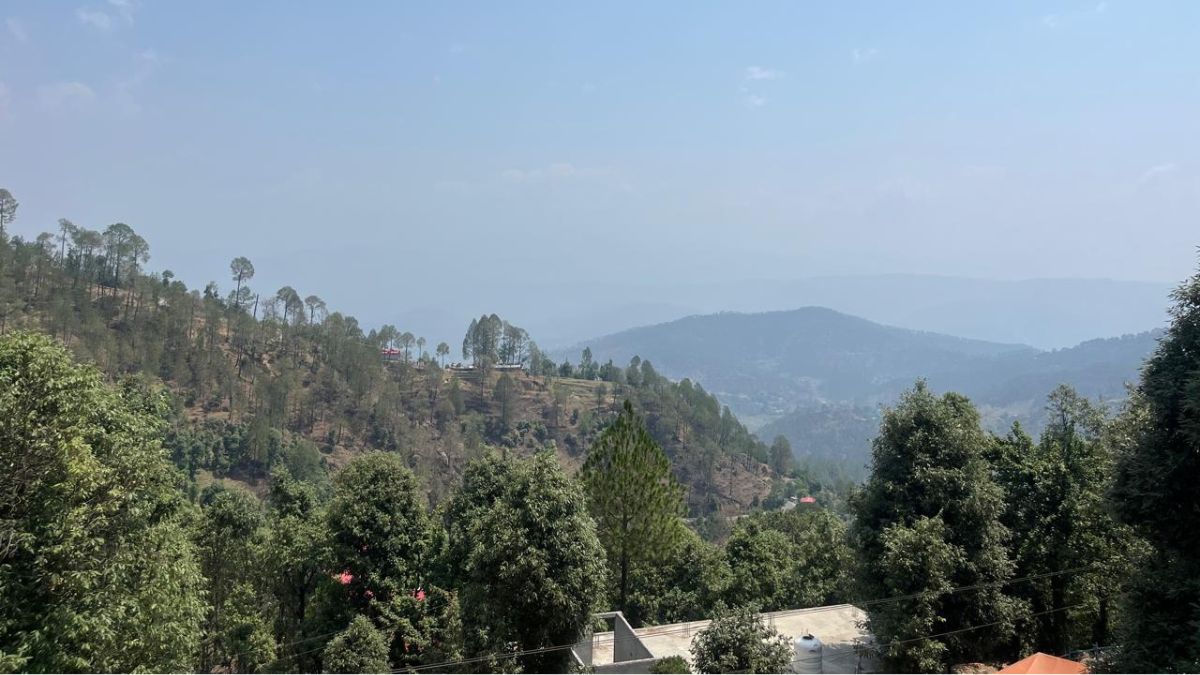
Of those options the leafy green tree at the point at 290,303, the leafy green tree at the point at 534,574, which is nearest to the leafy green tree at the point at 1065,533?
the leafy green tree at the point at 534,574

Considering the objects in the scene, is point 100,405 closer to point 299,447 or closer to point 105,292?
point 299,447

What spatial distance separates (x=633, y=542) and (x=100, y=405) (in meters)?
15.6

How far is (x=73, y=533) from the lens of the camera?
29.1 ft

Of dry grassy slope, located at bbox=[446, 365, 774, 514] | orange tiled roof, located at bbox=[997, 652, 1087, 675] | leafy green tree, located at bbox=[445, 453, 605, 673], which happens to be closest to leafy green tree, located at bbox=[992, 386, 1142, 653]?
orange tiled roof, located at bbox=[997, 652, 1087, 675]

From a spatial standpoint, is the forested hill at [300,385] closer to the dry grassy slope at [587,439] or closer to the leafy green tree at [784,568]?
the dry grassy slope at [587,439]

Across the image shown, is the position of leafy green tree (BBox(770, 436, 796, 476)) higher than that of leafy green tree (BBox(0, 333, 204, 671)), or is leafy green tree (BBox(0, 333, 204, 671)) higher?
leafy green tree (BBox(0, 333, 204, 671))

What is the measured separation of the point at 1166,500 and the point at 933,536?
14.1 ft

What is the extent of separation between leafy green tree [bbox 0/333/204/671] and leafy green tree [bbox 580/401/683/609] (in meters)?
13.0

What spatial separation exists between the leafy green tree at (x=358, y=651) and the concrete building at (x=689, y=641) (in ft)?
14.9

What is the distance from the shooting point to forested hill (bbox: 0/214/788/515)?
63.1m

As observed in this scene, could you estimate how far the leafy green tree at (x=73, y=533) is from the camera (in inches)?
348

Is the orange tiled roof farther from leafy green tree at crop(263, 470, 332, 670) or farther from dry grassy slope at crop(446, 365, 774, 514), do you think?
dry grassy slope at crop(446, 365, 774, 514)

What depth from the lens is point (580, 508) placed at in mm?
14352

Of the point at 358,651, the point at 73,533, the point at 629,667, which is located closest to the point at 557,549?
the point at 629,667
